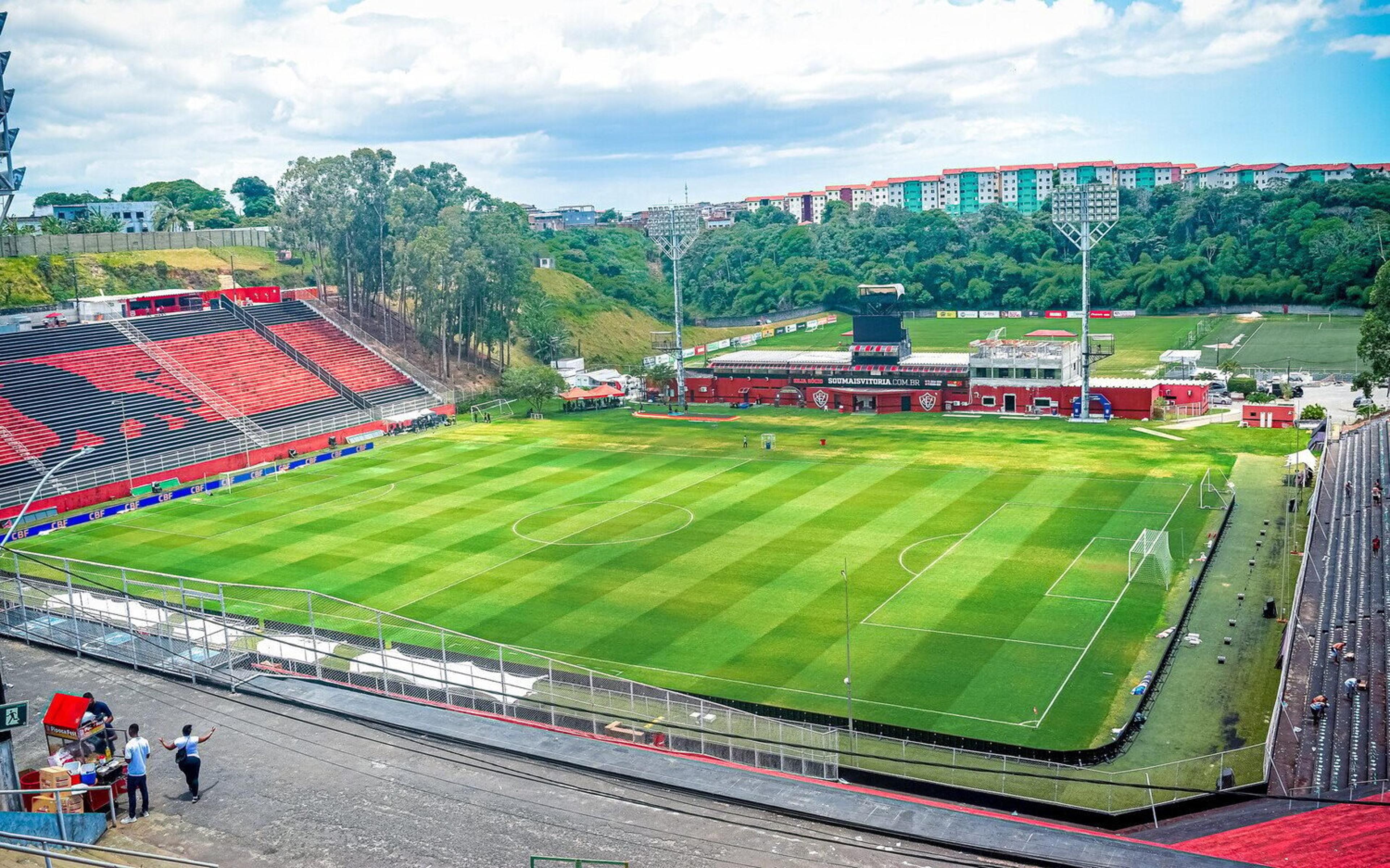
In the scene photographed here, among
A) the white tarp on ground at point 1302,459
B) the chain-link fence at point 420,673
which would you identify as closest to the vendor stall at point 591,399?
the white tarp on ground at point 1302,459

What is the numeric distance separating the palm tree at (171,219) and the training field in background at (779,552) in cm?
6822

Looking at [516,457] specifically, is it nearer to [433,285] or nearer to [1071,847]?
[433,285]

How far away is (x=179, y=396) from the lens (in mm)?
79438

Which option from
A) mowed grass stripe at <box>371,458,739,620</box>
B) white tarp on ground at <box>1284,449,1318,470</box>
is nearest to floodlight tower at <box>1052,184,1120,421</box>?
white tarp on ground at <box>1284,449,1318,470</box>

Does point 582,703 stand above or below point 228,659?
below

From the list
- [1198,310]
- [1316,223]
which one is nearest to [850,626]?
[1198,310]

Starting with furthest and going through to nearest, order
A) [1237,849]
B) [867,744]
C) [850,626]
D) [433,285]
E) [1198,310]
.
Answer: [1198,310] → [433,285] → [850,626] → [867,744] → [1237,849]

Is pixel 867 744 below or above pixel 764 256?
below

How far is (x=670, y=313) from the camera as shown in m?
152

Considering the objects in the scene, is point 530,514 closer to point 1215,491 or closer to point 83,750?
point 1215,491

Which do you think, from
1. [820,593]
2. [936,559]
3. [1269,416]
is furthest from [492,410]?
[1269,416]

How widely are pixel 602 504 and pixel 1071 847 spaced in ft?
135

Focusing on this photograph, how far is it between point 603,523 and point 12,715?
35.1m

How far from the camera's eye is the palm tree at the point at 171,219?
425 feet
